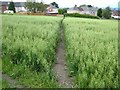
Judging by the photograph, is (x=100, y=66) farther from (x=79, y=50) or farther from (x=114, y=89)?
(x=79, y=50)

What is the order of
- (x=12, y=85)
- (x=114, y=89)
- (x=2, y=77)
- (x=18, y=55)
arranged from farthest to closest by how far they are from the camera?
(x=18, y=55) < (x=2, y=77) < (x=12, y=85) < (x=114, y=89)

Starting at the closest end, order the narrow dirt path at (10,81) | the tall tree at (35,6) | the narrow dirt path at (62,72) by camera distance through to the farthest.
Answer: the narrow dirt path at (10,81) < the narrow dirt path at (62,72) < the tall tree at (35,6)

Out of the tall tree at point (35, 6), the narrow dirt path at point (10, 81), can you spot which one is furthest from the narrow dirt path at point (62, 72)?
the tall tree at point (35, 6)

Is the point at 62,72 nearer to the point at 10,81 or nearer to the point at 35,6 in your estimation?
the point at 10,81

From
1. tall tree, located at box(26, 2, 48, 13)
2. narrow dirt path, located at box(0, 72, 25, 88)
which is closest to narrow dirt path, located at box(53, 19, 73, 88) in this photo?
narrow dirt path, located at box(0, 72, 25, 88)

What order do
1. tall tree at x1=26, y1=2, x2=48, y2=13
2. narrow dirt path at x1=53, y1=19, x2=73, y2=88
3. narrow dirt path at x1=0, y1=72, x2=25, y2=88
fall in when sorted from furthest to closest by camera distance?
tall tree at x1=26, y1=2, x2=48, y2=13, narrow dirt path at x1=53, y1=19, x2=73, y2=88, narrow dirt path at x1=0, y1=72, x2=25, y2=88

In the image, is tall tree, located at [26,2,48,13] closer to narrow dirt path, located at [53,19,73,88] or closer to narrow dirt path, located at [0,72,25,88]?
narrow dirt path, located at [53,19,73,88]

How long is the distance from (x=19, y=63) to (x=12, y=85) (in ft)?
6.28

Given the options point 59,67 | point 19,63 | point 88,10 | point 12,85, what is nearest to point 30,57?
point 19,63

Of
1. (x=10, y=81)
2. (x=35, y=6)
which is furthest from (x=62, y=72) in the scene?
(x=35, y=6)

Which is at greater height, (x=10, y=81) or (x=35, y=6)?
(x=35, y=6)

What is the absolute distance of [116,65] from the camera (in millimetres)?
9359

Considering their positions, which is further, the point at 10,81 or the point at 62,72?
the point at 62,72

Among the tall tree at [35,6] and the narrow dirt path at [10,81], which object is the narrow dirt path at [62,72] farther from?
the tall tree at [35,6]
